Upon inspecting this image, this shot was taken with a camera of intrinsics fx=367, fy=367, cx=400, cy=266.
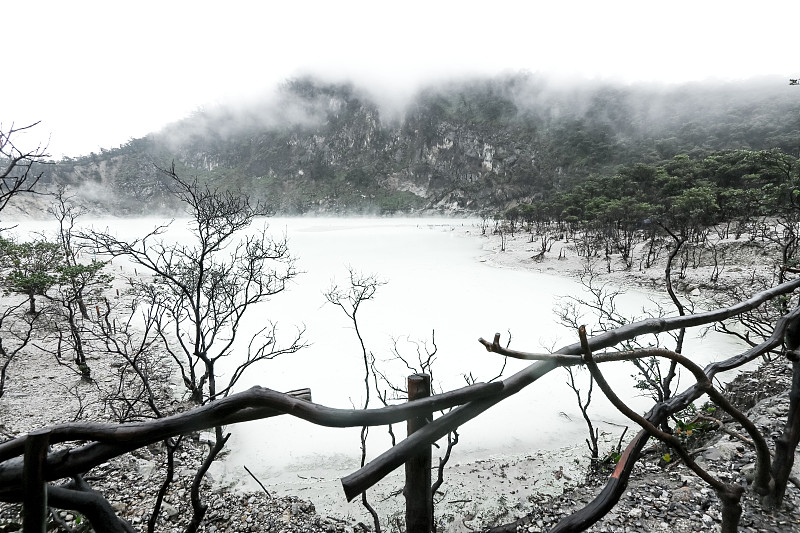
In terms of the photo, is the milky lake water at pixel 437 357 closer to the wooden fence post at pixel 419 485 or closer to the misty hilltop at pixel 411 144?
the wooden fence post at pixel 419 485

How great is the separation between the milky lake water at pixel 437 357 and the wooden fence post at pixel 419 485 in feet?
20.4

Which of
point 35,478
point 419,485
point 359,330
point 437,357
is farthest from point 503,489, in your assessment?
point 359,330

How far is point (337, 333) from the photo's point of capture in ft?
49.1

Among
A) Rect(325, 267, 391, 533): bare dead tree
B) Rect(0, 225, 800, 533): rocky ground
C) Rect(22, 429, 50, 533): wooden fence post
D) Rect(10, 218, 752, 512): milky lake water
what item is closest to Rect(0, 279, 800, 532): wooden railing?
Rect(22, 429, 50, 533): wooden fence post

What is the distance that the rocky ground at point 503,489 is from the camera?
9.22 feet

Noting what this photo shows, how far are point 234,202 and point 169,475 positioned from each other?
630cm

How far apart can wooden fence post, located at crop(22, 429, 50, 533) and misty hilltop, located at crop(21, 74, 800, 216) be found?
261 feet

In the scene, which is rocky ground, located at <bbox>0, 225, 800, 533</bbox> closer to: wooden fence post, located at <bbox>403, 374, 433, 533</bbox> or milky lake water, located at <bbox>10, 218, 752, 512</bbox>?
milky lake water, located at <bbox>10, 218, 752, 512</bbox>

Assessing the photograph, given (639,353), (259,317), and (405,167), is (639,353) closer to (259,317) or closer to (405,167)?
(259,317)

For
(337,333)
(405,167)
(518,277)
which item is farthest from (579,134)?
(337,333)

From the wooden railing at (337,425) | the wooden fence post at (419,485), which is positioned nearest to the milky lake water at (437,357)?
the wooden fence post at (419,485)

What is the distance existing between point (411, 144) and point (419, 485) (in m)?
132

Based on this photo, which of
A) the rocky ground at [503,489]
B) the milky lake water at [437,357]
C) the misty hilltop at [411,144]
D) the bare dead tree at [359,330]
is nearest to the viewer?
the rocky ground at [503,489]

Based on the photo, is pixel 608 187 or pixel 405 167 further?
pixel 405 167
